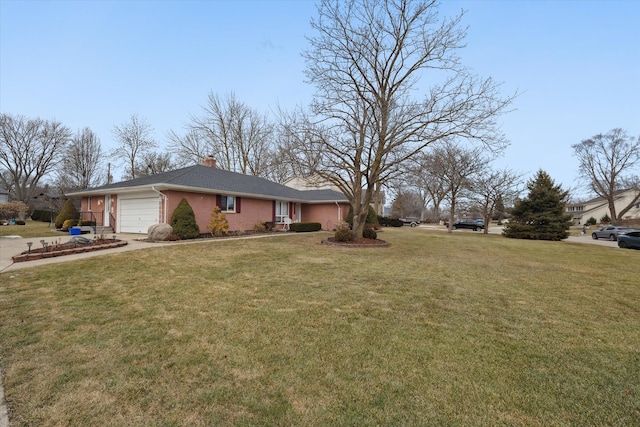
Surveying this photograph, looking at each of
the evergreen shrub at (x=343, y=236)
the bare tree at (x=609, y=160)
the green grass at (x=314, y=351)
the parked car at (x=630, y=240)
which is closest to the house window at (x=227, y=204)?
the evergreen shrub at (x=343, y=236)

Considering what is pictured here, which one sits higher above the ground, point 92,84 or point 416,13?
A: point 416,13

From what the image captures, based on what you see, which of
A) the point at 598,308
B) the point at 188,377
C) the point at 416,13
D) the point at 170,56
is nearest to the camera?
the point at 188,377

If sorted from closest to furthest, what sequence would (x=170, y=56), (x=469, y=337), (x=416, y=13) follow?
(x=469, y=337)
(x=416, y=13)
(x=170, y=56)

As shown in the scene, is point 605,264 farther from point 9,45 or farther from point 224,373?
point 9,45

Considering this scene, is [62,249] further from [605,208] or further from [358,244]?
[605,208]

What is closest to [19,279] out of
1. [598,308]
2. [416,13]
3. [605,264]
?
[598,308]

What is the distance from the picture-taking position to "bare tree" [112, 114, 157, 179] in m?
30.2

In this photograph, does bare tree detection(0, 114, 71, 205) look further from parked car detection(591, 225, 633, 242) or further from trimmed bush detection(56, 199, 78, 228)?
parked car detection(591, 225, 633, 242)

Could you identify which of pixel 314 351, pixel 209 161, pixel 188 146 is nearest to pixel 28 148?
pixel 188 146

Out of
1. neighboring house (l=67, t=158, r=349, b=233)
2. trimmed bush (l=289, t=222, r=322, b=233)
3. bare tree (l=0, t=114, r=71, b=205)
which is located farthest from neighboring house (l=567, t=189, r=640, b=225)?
bare tree (l=0, t=114, r=71, b=205)

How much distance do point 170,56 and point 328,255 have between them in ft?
45.8

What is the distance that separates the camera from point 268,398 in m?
2.33

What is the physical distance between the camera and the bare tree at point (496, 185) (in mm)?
23984

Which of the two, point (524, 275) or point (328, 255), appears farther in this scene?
point (328, 255)
